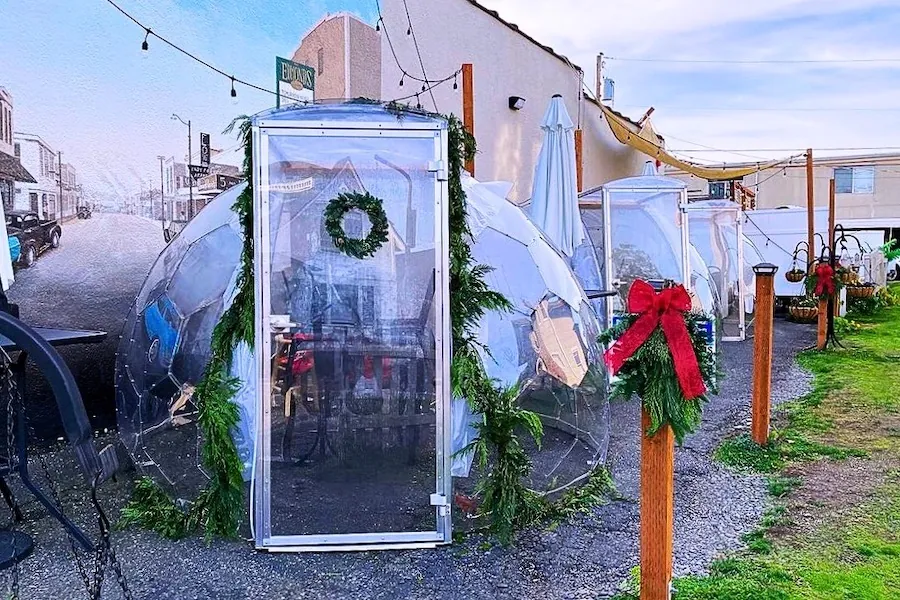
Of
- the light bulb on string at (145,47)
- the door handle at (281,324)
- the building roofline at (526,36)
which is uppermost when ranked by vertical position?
the building roofline at (526,36)

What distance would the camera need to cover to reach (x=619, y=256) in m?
8.96

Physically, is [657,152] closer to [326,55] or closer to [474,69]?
[474,69]

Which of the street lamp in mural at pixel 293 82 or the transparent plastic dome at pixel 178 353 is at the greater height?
the street lamp in mural at pixel 293 82

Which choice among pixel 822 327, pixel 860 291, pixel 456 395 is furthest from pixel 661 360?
pixel 860 291

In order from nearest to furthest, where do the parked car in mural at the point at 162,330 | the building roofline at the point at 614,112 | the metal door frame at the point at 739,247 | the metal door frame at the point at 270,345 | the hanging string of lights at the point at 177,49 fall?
the metal door frame at the point at 270,345 → the parked car in mural at the point at 162,330 → the hanging string of lights at the point at 177,49 → the metal door frame at the point at 739,247 → the building roofline at the point at 614,112

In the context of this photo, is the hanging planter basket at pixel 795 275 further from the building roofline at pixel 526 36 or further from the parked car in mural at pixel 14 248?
the parked car in mural at pixel 14 248

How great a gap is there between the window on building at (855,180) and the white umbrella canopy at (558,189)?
27.4 meters

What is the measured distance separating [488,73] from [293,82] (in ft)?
16.9

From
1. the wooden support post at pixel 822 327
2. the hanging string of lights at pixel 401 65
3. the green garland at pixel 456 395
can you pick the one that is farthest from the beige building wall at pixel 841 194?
the green garland at pixel 456 395

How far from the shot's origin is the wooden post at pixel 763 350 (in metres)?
5.67

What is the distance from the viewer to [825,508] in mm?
4531

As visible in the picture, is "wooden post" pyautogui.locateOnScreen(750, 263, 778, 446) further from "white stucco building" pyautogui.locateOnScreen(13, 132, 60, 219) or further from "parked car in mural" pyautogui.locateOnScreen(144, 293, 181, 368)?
"white stucco building" pyautogui.locateOnScreen(13, 132, 60, 219)

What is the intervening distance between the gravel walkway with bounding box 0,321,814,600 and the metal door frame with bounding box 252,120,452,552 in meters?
0.08

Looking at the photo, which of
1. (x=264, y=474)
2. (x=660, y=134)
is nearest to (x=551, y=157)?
(x=264, y=474)
